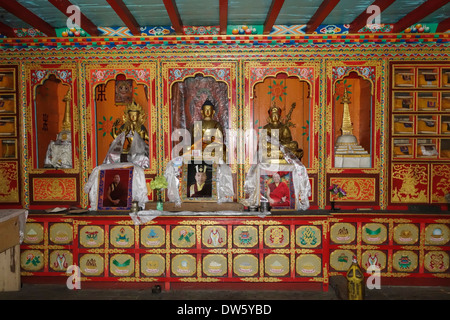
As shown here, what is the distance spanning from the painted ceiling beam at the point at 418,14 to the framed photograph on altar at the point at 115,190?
4.51m

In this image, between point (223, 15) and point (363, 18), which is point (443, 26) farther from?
point (223, 15)

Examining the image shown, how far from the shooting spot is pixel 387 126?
4758 mm

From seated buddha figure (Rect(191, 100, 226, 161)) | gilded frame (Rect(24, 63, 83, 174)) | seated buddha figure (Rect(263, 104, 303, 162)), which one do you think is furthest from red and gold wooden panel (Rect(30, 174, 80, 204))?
seated buddha figure (Rect(263, 104, 303, 162))

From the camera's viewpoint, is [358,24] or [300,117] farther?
[300,117]

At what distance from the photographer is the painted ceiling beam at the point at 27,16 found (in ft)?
12.5

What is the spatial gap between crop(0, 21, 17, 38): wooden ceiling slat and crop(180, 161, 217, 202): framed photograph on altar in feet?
10.7

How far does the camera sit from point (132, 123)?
5008mm

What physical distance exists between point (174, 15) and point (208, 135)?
5.97 ft

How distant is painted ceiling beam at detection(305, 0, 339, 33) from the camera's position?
3.80m

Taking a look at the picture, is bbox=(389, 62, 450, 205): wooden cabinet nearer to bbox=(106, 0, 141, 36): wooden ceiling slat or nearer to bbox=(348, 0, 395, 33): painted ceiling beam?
bbox=(348, 0, 395, 33): painted ceiling beam

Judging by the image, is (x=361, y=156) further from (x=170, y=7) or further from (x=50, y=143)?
(x=50, y=143)

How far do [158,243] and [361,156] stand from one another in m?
3.33

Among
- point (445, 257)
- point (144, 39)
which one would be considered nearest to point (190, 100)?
point (144, 39)

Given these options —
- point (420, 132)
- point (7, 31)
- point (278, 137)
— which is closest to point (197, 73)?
point (278, 137)
